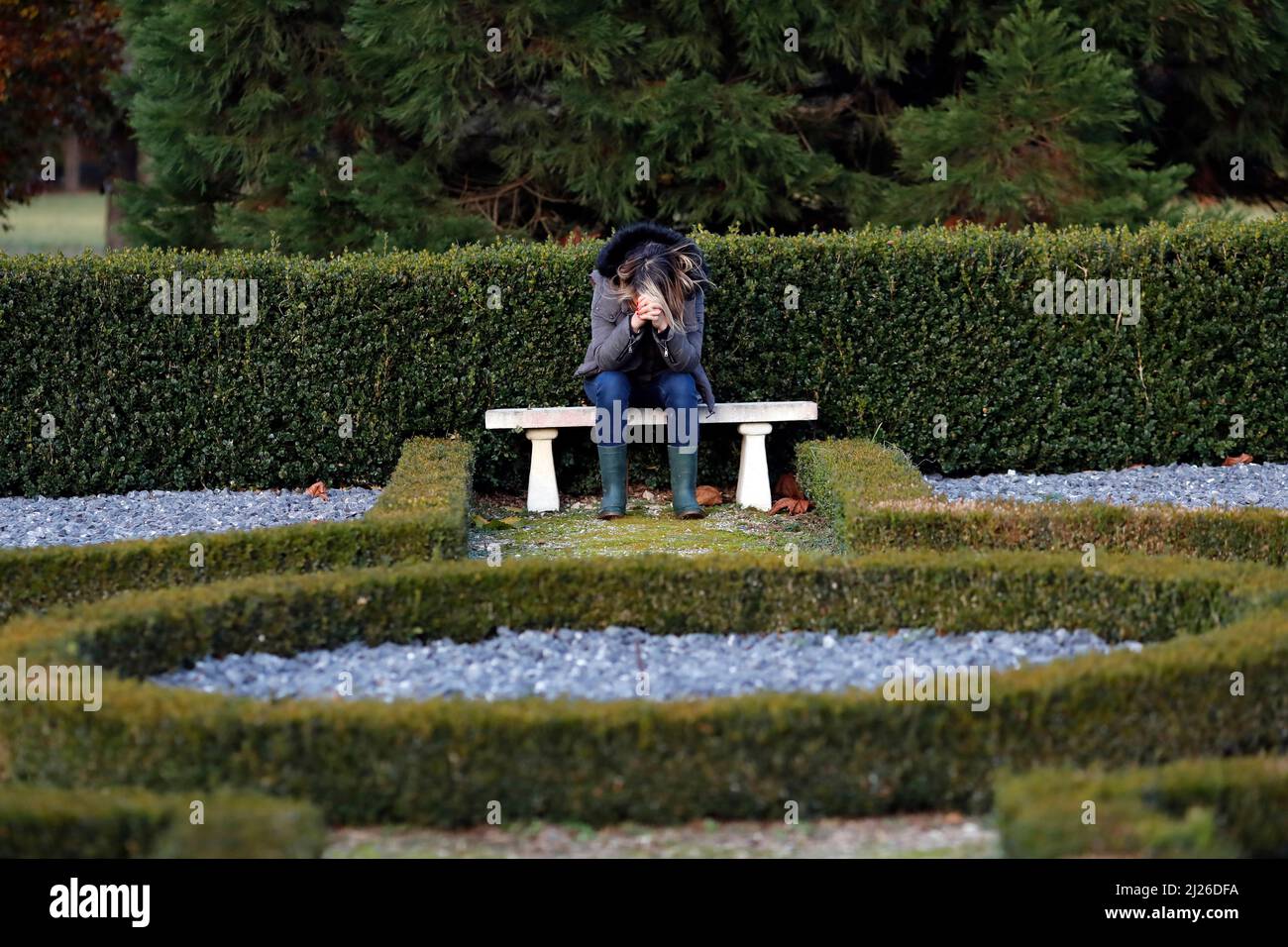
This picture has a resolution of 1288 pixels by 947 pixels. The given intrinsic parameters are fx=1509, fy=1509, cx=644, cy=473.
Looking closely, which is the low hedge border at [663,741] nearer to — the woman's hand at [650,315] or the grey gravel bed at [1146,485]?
the grey gravel bed at [1146,485]

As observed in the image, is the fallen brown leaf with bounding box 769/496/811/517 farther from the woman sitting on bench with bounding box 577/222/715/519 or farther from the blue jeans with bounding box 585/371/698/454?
→ the blue jeans with bounding box 585/371/698/454

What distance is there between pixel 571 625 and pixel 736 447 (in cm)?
377

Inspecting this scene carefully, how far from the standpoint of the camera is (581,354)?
930cm

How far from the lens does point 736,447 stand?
9.53 meters

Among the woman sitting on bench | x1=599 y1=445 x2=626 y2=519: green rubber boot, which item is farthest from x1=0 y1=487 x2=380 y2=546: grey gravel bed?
the woman sitting on bench

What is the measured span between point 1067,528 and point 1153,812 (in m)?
3.36

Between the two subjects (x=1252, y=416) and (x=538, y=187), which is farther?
(x=538, y=187)

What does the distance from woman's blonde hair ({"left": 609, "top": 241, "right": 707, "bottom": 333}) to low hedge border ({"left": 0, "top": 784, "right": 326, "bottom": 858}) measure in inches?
196

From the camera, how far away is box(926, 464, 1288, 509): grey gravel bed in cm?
830

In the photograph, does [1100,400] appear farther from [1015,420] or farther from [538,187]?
[538,187]

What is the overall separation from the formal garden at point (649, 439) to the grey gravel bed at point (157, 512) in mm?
70

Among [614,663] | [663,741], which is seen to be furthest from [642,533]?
[663,741]
